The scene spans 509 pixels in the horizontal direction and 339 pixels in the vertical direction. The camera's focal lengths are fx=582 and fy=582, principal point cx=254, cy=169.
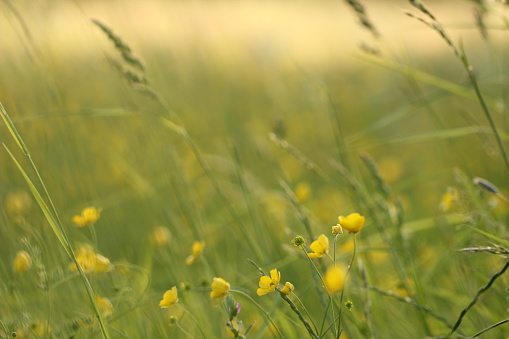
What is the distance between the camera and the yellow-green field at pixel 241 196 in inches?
46.1

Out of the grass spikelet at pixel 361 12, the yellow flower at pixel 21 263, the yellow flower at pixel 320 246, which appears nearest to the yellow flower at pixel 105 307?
the yellow flower at pixel 21 263

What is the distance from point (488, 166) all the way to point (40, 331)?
2.25 m

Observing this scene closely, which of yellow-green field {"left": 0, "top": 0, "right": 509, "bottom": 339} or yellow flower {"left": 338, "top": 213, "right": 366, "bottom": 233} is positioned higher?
yellow flower {"left": 338, "top": 213, "right": 366, "bottom": 233}

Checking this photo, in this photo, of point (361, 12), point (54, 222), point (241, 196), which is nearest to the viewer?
point (54, 222)

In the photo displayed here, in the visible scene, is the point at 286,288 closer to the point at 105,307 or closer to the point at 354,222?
the point at 354,222

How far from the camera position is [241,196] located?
2.24 meters

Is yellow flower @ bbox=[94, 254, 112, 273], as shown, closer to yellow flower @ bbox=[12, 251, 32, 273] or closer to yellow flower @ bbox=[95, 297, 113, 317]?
yellow flower @ bbox=[95, 297, 113, 317]

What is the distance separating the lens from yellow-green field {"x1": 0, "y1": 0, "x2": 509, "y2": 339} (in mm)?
1171

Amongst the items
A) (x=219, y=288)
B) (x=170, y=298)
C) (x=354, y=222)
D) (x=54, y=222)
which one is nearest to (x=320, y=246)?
(x=354, y=222)

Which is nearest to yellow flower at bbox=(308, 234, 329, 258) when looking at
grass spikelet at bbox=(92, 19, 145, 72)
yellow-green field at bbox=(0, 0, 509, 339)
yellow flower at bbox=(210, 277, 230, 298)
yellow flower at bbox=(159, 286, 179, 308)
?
yellow-green field at bbox=(0, 0, 509, 339)

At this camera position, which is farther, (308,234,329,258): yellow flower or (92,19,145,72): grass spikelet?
(92,19,145,72): grass spikelet

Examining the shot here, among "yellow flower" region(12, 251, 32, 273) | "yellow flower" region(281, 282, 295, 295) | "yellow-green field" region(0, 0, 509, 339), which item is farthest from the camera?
"yellow flower" region(12, 251, 32, 273)

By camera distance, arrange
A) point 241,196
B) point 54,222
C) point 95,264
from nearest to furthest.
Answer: point 54,222 < point 95,264 < point 241,196

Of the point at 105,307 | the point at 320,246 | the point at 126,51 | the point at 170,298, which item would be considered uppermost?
the point at 126,51
